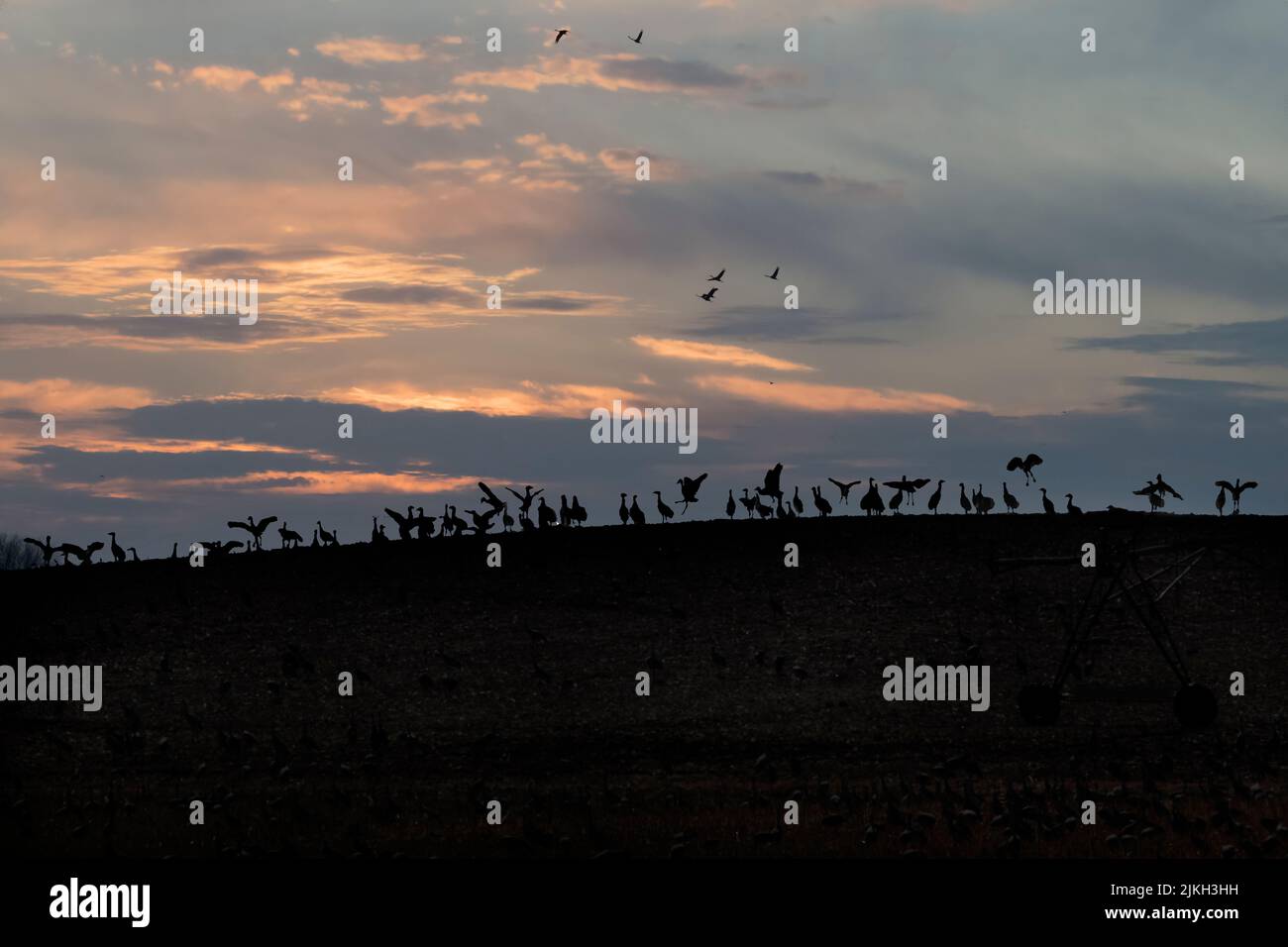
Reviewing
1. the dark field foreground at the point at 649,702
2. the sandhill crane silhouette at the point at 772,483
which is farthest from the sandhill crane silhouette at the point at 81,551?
the sandhill crane silhouette at the point at 772,483

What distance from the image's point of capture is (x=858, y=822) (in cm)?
3284

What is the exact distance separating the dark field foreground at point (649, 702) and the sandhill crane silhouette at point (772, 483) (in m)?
5.19

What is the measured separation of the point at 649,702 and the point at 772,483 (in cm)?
3035

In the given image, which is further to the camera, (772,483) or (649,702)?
(772,483)

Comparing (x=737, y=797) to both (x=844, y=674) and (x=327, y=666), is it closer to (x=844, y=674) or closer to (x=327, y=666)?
(x=844, y=674)

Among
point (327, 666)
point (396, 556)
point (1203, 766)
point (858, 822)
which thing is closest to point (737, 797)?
point (858, 822)

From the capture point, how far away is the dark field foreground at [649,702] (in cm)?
3272

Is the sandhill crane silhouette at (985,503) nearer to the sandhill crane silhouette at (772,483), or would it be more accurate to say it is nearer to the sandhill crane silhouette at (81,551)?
the sandhill crane silhouette at (772,483)

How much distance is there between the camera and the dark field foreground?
3272 cm

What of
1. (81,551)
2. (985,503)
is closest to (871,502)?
(985,503)

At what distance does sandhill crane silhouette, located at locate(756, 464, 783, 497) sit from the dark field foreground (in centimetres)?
519

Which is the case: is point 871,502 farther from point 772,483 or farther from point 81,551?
point 81,551

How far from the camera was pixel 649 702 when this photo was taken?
51.3 m
